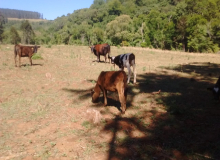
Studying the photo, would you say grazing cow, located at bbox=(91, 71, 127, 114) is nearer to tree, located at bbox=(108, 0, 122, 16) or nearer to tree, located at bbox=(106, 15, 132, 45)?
tree, located at bbox=(106, 15, 132, 45)

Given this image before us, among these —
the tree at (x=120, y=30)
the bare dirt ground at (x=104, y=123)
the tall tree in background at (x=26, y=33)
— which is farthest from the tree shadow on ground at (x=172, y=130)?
the tall tree in background at (x=26, y=33)

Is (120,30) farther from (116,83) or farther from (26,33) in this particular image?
(116,83)

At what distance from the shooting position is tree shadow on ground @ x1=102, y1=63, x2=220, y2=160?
4.54m

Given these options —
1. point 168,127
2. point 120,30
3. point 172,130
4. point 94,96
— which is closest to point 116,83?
point 94,96

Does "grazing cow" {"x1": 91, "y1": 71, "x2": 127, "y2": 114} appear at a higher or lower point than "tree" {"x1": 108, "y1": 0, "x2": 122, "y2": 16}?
lower

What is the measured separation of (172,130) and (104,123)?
207 cm

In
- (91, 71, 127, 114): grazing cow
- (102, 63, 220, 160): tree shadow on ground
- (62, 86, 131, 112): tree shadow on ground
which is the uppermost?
(91, 71, 127, 114): grazing cow

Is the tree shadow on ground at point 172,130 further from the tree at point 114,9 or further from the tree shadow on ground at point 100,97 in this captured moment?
the tree at point 114,9

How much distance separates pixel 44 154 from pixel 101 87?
11.1 ft

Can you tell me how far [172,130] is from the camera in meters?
5.73

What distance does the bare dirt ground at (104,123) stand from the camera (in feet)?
15.2

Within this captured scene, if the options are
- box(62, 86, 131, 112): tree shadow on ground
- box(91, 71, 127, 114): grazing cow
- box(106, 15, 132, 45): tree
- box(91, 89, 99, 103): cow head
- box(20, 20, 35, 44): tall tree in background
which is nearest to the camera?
box(91, 71, 127, 114): grazing cow

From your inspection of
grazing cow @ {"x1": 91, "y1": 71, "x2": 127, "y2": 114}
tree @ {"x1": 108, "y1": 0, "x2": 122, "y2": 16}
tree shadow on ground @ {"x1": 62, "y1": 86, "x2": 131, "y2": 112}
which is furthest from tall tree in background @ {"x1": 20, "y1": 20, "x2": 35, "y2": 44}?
grazing cow @ {"x1": 91, "y1": 71, "x2": 127, "y2": 114}

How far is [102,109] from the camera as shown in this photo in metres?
7.27
